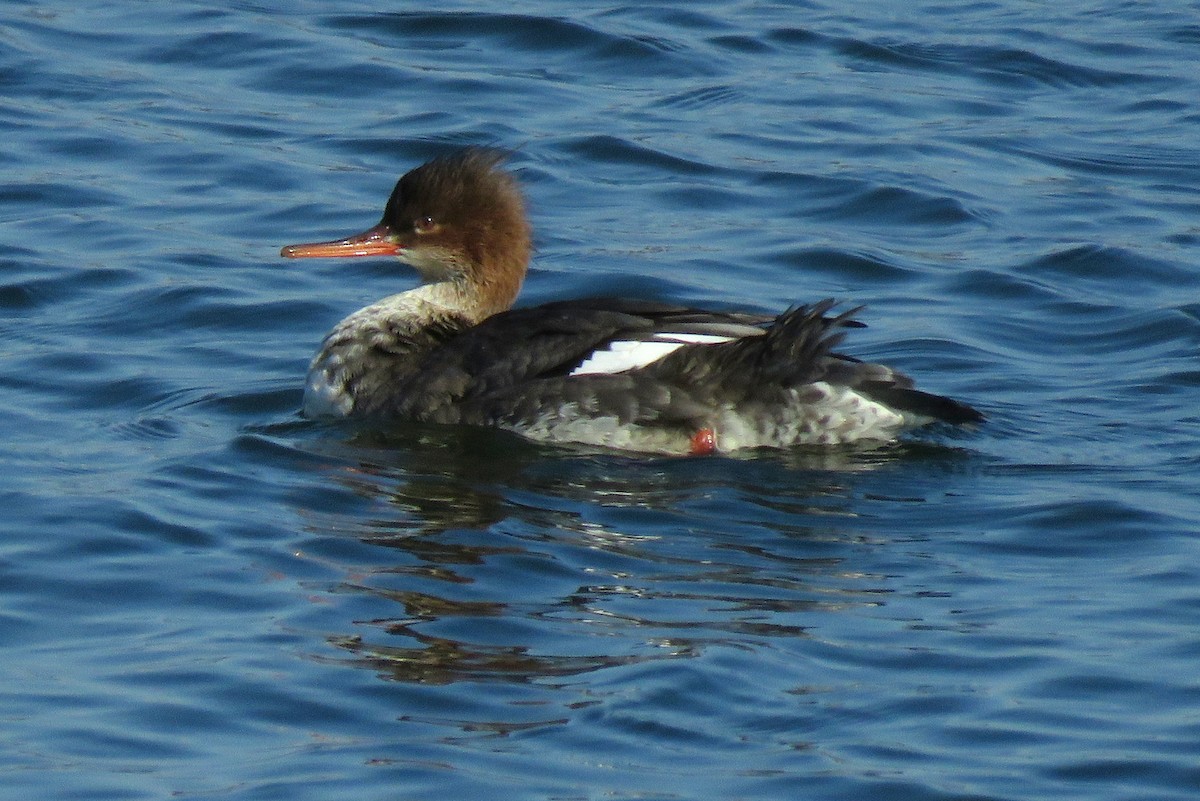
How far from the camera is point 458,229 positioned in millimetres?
9781

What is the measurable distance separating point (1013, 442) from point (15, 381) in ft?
14.3

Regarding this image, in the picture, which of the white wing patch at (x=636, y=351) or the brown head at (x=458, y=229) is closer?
the white wing patch at (x=636, y=351)

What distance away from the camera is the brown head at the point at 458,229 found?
975 centimetres

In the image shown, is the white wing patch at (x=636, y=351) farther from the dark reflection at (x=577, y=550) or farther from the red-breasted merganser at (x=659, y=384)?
A: the dark reflection at (x=577, y=550)

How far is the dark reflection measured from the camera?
674 centimetres

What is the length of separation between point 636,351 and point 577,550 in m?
1.51

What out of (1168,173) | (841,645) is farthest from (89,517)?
(1168,173)

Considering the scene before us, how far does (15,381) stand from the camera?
31.9ft

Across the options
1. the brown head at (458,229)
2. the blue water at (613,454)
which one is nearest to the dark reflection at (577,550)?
the blue water at (613,454)

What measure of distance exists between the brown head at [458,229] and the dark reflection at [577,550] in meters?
1.03

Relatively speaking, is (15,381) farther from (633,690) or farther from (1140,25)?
(1140,25)

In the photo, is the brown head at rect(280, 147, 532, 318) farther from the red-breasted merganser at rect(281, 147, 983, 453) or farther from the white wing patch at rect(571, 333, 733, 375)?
the white wing patch at rect(571, 333, 733, 375)

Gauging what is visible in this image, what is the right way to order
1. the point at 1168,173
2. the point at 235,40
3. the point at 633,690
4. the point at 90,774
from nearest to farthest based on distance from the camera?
the point at 90,774 → the point at 633,690 → the point at 1168,173 → the point at 235,40

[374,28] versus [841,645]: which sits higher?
[374,28]
